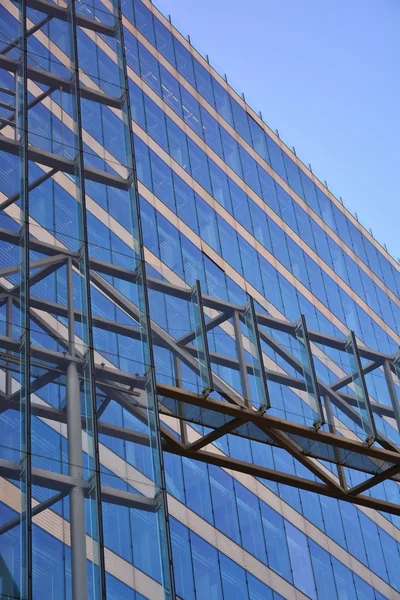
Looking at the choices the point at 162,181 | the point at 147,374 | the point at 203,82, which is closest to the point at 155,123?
the point at 162,181

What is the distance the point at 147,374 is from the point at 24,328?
10.2 ft

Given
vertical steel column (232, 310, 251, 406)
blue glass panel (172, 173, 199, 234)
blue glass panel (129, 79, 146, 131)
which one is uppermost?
blue glass panel (129, 79, 146, 131)

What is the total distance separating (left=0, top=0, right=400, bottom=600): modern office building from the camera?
2212cm

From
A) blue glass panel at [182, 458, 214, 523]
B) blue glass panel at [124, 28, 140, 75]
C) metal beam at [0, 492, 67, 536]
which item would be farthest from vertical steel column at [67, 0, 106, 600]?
blue glass panel at [124, 28, 140, 75]

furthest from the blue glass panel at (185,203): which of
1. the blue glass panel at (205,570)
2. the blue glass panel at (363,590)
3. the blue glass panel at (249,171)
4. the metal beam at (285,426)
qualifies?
the metal beam at (285,426)

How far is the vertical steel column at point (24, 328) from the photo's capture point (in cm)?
2040

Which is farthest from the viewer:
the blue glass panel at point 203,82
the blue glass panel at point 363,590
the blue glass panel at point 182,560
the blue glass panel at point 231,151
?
the blue glass panel at point 203,82

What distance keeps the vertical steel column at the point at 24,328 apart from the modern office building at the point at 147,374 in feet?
0.13

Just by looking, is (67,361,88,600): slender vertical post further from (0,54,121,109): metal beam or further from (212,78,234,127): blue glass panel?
(212,78,234,127): blue glass panel

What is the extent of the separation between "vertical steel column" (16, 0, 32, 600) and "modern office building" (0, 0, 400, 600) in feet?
0.13

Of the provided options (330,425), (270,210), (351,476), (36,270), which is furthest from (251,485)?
(36,270)

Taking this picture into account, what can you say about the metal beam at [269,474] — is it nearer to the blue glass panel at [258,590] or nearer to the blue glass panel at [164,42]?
the blue glass panel at [258,590]

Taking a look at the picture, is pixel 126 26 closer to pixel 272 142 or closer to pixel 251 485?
pixel 272 142

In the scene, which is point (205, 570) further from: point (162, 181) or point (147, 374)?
point (162, 181)
